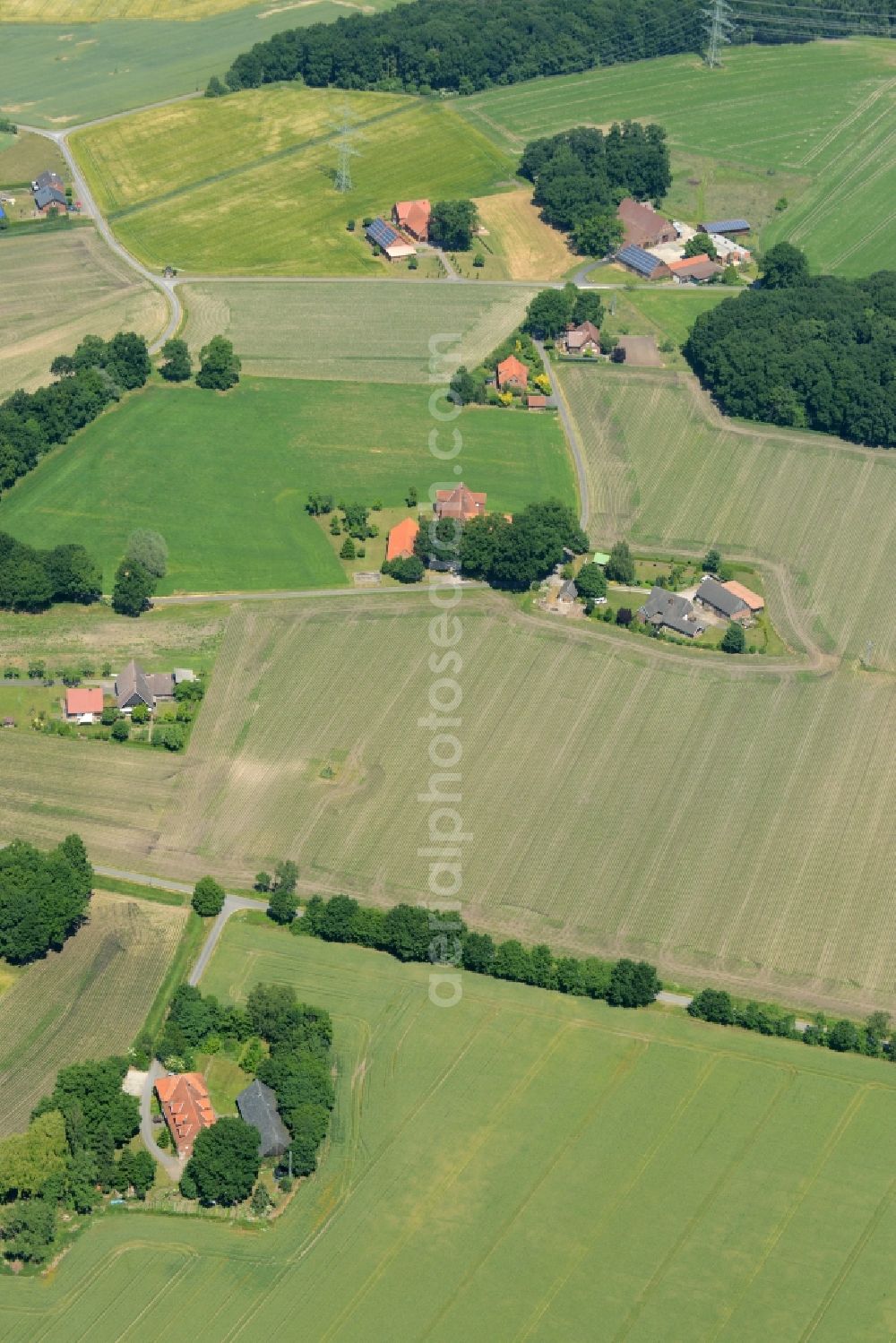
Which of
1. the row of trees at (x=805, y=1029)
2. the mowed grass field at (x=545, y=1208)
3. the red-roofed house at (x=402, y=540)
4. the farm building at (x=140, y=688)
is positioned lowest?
the mowed grass field at (x=545, y=1208)

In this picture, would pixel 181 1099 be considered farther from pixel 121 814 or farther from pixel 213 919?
pixel 121 814

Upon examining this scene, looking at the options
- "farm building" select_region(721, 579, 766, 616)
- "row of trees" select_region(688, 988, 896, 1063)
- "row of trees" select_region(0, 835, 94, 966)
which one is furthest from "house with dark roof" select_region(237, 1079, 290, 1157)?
"farm building" select_region(721, 579, 766, 616)

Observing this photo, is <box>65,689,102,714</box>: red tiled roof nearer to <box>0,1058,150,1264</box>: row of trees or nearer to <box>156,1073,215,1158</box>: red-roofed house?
<box>0,1058,150,1264</box>: row of trees

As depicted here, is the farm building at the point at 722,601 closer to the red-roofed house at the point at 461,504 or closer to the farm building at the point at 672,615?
the farm building at the point at 672,615

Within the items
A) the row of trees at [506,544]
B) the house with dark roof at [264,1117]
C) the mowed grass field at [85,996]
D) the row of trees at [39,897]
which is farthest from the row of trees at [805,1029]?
the row of trees at [506,544]

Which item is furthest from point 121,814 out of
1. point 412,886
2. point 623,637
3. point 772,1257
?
point 772,1257
